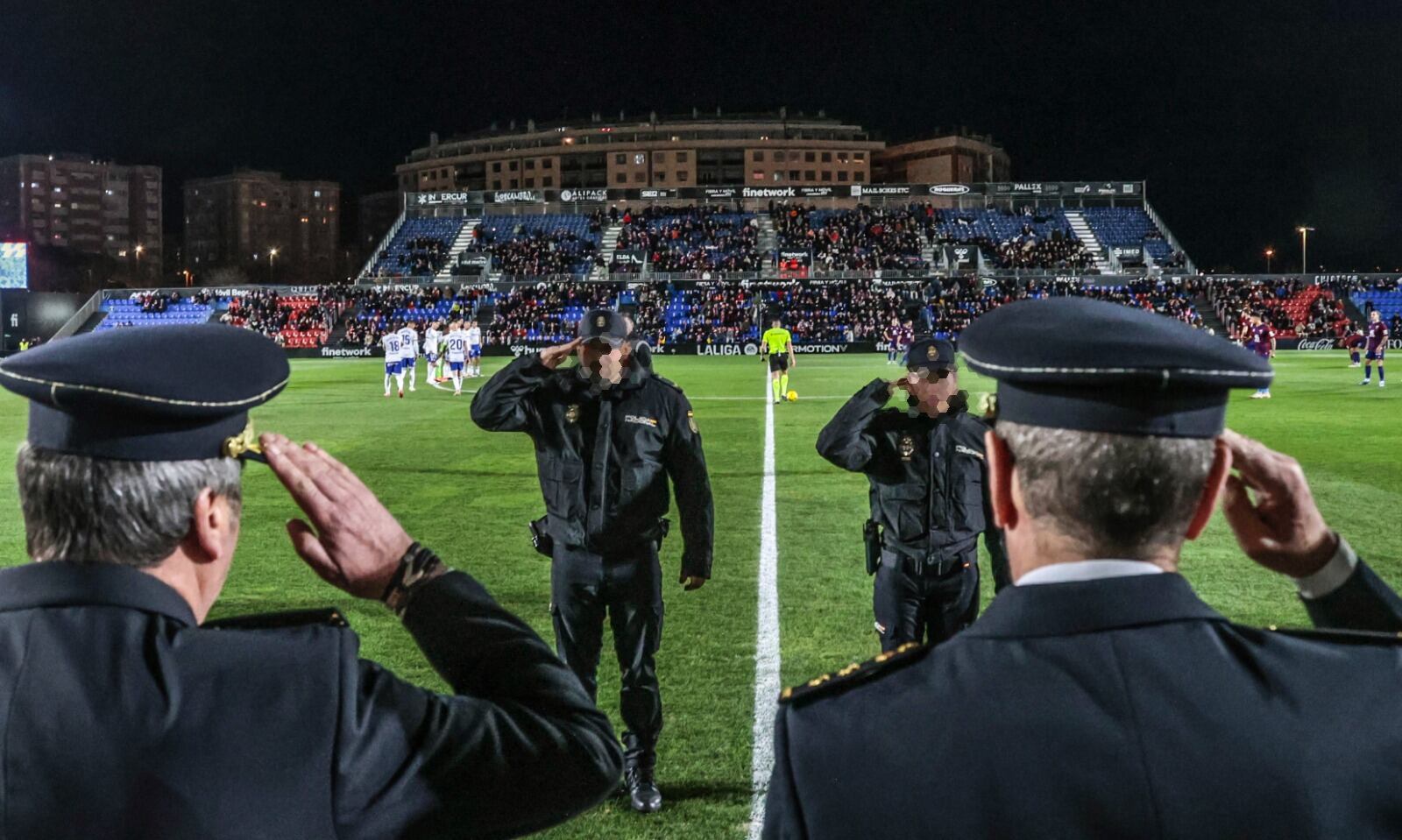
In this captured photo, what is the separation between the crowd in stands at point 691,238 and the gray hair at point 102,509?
66.3m

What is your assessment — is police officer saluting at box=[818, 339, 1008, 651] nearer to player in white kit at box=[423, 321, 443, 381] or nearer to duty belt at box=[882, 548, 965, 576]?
duty belt at box=[882, 548, 965, 576]

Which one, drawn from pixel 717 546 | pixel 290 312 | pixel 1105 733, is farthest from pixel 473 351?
pixel 1105 733

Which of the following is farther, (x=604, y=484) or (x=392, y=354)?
(x=392, y=354)

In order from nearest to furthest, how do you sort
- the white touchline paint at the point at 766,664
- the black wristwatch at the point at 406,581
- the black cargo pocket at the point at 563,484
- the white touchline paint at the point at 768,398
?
the black wristwatch at the point at 406,581, the white touchline paint at the point at 766,664, the black cargo pocket at the point at 563,484, the white touchline paint at the point at 768,398

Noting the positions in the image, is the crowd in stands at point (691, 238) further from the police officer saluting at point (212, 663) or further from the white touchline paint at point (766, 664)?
the police officer saluting at point (212, 663)

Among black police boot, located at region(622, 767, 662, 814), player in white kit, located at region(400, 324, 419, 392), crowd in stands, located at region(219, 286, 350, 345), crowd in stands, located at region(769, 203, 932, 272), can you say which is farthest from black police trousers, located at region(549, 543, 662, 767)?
crowd in stands, located at region(769, 203, 932, 272)

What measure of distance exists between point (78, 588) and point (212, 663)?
261mm

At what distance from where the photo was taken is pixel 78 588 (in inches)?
72.5

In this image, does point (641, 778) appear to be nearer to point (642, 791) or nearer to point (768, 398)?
point (642, 791)

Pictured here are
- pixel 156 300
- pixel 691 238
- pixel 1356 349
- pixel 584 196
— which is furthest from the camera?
pixel 584 196

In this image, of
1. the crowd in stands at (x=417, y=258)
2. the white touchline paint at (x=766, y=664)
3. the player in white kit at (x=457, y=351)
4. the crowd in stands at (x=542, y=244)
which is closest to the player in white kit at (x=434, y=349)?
the player in white kit at (x=457, y=351)

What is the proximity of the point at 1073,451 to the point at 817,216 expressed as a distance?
7828 centimetres

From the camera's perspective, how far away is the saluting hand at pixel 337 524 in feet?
6.57

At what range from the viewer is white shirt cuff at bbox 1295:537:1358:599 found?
207 centimetres
